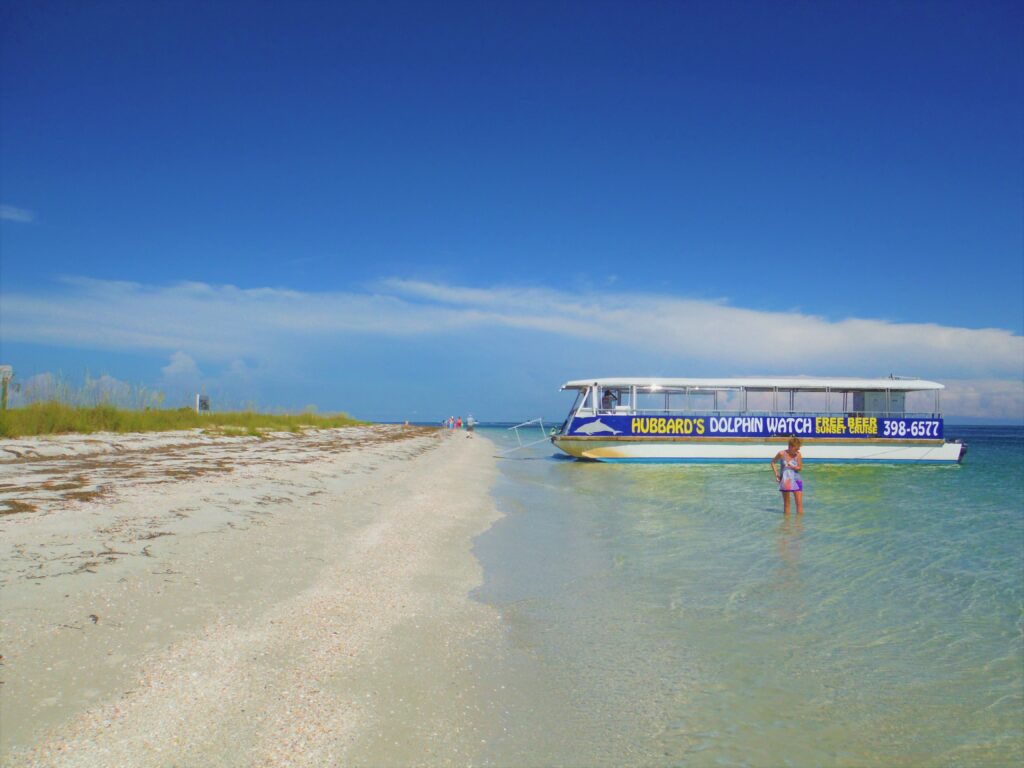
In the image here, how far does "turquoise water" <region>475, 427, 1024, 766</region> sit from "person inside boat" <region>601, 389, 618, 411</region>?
51.0 feet

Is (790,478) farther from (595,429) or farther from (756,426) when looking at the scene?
(756,426)

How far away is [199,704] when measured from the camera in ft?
11.6

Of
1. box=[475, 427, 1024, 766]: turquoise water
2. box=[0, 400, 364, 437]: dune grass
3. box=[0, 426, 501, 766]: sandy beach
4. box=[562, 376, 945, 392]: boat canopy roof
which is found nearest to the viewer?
box=[0, 426, 501, 766]: sandy beach

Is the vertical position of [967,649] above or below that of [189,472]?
below

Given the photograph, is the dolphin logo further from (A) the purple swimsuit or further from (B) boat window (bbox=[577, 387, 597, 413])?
(A) the purple swimsuit

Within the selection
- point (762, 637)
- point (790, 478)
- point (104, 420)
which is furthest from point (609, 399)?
point (762, 637)

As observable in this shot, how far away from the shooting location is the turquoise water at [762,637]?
3.73 meters

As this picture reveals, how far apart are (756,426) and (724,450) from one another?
194cm

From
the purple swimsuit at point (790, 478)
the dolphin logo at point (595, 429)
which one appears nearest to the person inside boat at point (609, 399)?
the dolphin logo at point (595, 429)

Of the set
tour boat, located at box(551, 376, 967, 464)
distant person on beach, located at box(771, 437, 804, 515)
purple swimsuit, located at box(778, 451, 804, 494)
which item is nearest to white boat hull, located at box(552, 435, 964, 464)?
tour boat, located at box(551, 376, 967, 464)

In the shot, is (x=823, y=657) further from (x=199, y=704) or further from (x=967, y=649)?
(x=199, y=704)

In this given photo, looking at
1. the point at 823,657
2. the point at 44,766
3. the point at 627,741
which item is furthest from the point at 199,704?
the point at 823,657

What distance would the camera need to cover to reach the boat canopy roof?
2702 centimetres

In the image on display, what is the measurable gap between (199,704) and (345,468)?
41.4ft
